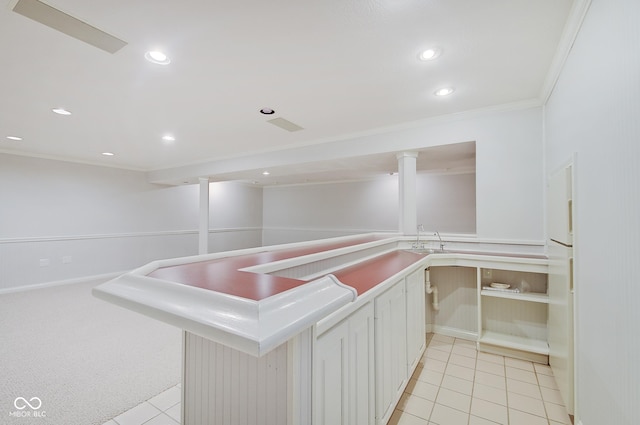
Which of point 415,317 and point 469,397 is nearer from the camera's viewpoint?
point 469,397

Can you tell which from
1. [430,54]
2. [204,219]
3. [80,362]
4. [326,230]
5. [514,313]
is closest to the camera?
[430,54]

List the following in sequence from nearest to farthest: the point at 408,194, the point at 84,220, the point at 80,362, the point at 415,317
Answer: the point at 415,317, the point at 80,362, the point at 408,194, the point at 84,220

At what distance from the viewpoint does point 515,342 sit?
2.69m

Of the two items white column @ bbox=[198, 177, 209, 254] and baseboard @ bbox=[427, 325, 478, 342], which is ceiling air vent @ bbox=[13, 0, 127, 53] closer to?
baseboard @ bbox=[427, 325, 478, 342]

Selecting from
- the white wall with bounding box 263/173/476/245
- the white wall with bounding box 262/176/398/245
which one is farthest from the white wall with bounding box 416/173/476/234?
the white wall with bounding box 262/176/398/245

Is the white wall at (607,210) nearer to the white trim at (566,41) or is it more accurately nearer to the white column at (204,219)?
the white trim at (566,41)

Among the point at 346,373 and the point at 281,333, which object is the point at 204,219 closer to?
the point at 346,373

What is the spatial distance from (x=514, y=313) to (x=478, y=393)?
1.11 meters

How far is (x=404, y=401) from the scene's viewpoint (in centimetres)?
202

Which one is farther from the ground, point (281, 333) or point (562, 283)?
point (281, 333)

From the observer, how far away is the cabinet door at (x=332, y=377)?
101 cm

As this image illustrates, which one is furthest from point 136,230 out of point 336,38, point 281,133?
point 336,38

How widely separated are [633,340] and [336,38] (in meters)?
2.16

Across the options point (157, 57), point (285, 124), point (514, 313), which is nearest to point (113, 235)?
point (285, 124)
